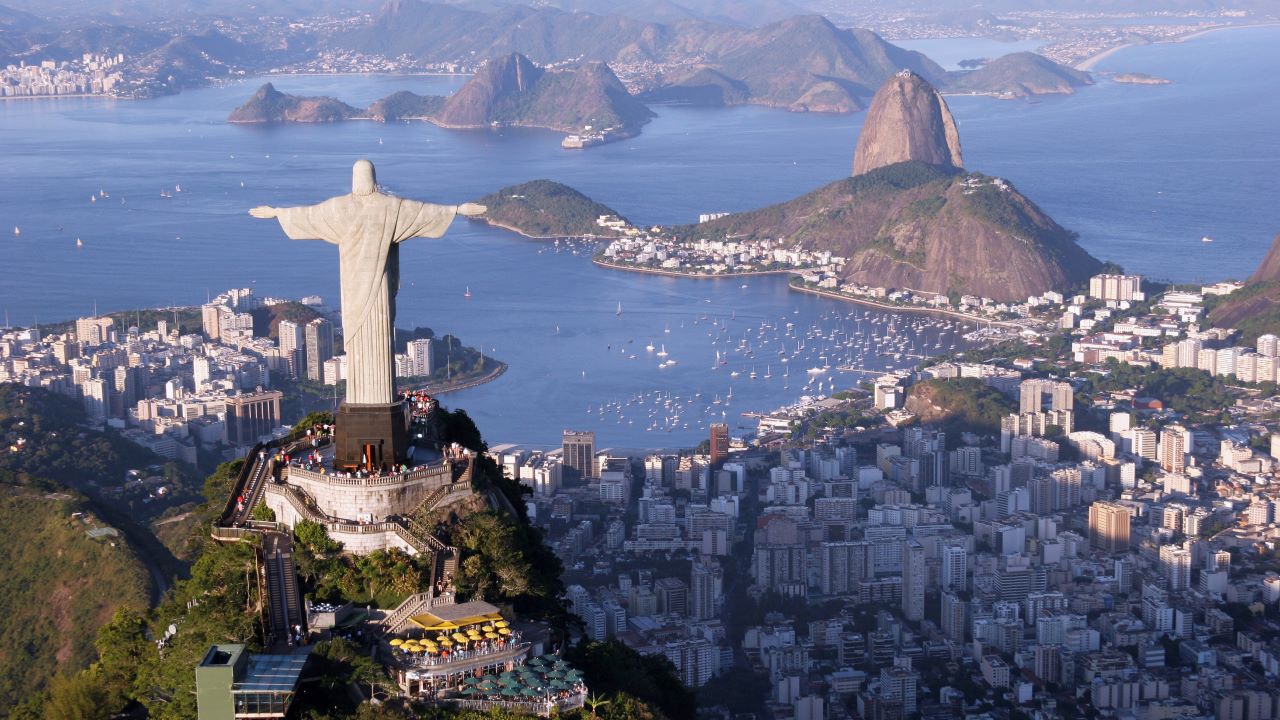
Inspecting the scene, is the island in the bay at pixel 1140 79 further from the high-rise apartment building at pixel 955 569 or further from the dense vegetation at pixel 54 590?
the dense vegetation at pixel 54 590

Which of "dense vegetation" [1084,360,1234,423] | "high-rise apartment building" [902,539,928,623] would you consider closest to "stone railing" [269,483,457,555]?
"high-rise apartment building" [902,539,928,623]

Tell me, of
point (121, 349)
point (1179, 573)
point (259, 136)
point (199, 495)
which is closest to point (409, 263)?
point (121, 349)

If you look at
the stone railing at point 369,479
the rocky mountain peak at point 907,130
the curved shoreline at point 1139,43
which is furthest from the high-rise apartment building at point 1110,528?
the curved shoreline at point 1139,43

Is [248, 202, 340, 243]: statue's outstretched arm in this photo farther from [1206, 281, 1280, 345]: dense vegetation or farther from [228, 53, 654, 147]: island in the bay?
[228, 53, 654, 147]: island in the bay

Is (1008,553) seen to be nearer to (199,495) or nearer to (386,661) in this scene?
(199,495)

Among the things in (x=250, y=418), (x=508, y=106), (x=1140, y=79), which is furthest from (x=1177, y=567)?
(x=1140, y=79)

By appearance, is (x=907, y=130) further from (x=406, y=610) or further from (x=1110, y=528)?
(x=406, y=610)
